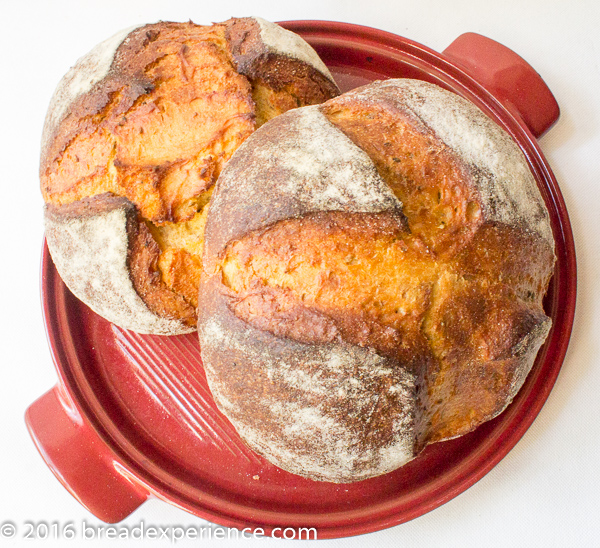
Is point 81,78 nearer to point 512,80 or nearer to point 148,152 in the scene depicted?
point 148,152

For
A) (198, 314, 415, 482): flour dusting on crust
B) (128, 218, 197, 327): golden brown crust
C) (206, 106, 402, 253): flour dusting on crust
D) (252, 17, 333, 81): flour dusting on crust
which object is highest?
(252, 17, 333, 81): flour dusting on crust

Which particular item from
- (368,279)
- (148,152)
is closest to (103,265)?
(148,152)

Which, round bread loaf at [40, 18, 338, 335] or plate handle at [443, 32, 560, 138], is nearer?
round bread loaf at [40, 18, 338, 335]

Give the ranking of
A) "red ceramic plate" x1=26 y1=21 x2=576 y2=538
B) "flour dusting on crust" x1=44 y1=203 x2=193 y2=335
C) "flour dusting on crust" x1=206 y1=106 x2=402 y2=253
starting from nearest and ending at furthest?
1. "flour dusting on crust" x1=206 y1=106 x2=402 y2=253
2. "flour dusting on crust" x1=44 y1=203 x2=193 y2=335
3. "red ceramic plate" x1=26 y1=21 x2=576 y2=538

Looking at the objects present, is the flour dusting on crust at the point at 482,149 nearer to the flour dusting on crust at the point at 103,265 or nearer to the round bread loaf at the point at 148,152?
the round bread loaf at the point at 148,152

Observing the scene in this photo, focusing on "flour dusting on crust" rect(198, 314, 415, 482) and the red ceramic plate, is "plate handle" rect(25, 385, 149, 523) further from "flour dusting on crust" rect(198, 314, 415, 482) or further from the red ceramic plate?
"flour dusting on crust" rect(198, 314, 415, 482)

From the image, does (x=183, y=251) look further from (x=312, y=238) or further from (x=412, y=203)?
(x=412, y=203)

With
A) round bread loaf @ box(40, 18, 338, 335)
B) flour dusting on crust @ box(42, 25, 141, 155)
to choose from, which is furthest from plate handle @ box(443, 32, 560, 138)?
flour dusting on crust @ box(42, 25, 141, 155)
